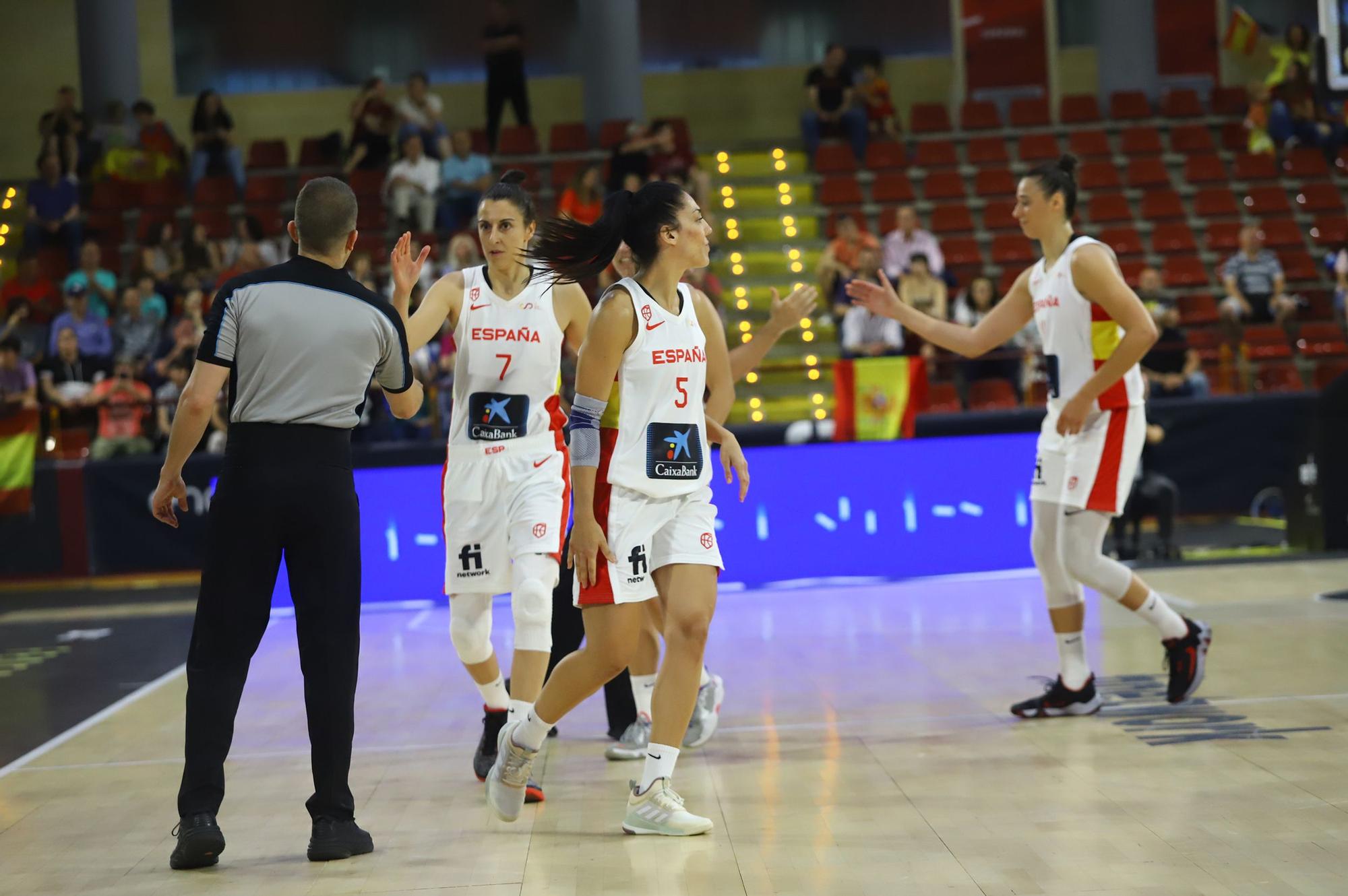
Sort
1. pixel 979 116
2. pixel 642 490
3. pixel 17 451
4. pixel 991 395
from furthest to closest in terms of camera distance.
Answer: pixel 979 116 → pixel 17 451 → pixel 991 395 → pixel 642 490

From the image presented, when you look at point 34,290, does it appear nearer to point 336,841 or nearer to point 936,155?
point 936,155

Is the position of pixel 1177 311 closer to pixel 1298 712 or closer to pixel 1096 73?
pixel 1096 73

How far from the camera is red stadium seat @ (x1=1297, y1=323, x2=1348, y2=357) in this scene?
1296cm

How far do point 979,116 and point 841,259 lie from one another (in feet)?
17.2

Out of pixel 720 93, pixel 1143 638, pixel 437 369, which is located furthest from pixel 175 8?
pixel 1143 638

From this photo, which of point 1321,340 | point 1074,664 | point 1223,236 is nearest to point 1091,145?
point 1223,236

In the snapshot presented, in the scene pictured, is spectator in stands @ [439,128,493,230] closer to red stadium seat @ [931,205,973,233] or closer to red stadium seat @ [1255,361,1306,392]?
red stadium seat @ [931,205,973,233]

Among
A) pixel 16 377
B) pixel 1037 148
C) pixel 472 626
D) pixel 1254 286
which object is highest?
pixel 1037 148

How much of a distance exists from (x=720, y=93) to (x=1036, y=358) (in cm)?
1015

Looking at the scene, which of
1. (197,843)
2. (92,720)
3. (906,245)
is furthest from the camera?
(906,245)

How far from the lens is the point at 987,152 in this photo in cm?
1777

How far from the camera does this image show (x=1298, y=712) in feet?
17.6

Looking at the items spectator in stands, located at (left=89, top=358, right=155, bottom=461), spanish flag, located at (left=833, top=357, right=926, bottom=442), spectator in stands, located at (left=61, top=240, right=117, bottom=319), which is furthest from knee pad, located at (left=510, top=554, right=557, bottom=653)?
spectator in stands, located at (left=61, top=240, right=117, bottom=319)

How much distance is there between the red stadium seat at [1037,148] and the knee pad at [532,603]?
544 inches
